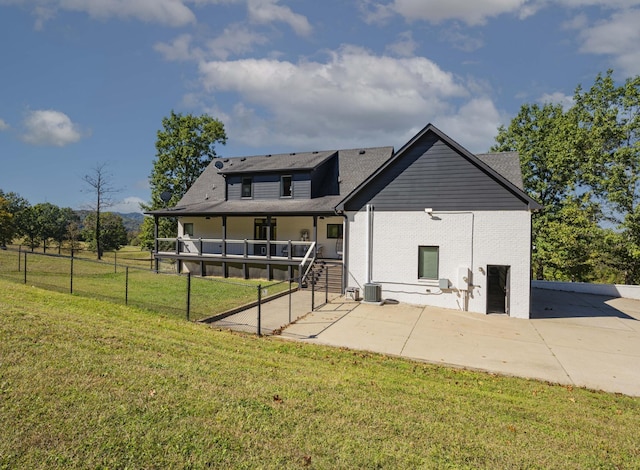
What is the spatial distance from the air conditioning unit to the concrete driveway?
0.58 metres

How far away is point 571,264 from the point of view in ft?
71.5

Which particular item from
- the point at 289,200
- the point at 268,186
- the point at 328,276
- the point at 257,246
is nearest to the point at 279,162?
the point at 268,186

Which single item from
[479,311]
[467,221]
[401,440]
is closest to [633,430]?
[401,440]

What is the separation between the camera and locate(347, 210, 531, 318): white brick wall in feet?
43.3

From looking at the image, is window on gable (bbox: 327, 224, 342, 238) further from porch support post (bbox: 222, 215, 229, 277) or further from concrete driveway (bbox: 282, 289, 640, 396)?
porch support post (bbox: 222, 215, 229, 277)

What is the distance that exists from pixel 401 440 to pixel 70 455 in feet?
10.7

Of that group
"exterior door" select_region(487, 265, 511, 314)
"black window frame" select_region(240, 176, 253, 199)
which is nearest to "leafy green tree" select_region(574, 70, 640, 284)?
"exterior door" select_region(487, 265, 511, 314)

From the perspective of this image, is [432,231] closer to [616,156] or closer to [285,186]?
[285,186]

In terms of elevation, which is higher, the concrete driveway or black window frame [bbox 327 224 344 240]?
black window frame [bbox 327 224 344 240]

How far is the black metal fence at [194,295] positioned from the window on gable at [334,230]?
12.3ft

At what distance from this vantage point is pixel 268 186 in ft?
71.3

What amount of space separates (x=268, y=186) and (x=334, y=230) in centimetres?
541

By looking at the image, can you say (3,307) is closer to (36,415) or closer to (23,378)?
(23,378)

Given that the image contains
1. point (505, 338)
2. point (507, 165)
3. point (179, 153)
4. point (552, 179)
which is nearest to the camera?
point (505, 338)
